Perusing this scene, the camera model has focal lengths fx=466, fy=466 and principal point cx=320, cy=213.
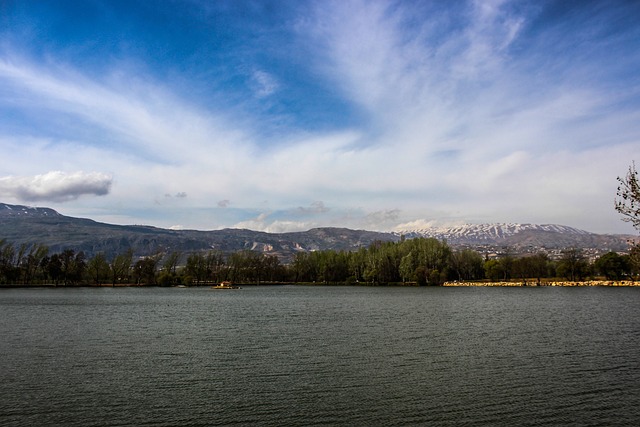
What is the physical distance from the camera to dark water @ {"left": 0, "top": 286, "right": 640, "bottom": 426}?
75.8 ft

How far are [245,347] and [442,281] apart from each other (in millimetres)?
150437

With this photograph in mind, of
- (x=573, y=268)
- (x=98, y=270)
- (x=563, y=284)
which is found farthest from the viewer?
(x=98, y=270)

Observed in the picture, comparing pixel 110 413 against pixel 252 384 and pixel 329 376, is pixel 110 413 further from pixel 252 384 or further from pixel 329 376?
pixel 329 376

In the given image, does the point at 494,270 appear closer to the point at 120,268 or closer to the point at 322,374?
the point at 120,268

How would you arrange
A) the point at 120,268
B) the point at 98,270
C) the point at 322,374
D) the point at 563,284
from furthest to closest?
1. the point at 120,268
2. the point at 98,270
3. the point at 563,284
4. the point at 322,374

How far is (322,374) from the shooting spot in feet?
101

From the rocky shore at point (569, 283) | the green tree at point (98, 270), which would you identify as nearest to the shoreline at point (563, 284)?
the rocky shore at point (569, 283)

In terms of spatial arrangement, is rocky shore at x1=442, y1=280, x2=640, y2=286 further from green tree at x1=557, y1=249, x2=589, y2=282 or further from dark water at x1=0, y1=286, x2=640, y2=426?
dark water at x1=0, y1=286, x2=640, y2=426

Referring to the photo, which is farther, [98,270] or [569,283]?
[98,270]

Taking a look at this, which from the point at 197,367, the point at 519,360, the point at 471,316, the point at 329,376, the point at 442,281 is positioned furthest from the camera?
the point at 442,281

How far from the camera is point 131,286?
194750 mm

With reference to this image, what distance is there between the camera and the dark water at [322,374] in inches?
909

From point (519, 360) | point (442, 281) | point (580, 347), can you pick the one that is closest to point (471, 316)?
point (580, 347)

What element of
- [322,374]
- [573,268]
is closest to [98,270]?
[322,374]
